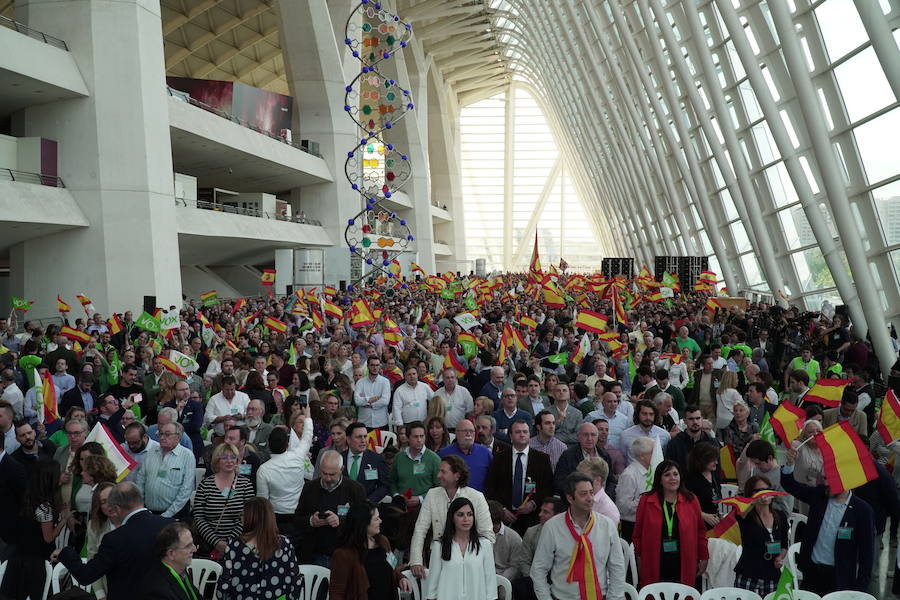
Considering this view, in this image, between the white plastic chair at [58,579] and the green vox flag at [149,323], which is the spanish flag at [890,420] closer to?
the white plastic chair at [58,579]

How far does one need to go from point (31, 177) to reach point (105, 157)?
6.13 feet

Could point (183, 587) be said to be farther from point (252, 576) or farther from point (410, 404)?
point (410, 404)

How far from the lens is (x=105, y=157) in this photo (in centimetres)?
2417

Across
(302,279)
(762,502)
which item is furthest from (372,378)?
(302,279)

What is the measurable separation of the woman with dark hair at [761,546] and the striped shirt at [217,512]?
346 cm

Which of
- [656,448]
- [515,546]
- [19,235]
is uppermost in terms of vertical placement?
[19,235]

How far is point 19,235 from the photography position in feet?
80.6

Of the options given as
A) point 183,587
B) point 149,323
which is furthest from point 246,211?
point 183,587

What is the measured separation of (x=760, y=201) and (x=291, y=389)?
17.0m

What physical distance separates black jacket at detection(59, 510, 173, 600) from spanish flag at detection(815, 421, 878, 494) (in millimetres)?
4334

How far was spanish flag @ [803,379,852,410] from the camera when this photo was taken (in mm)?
9672

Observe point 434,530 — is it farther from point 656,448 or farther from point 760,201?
point 760,201

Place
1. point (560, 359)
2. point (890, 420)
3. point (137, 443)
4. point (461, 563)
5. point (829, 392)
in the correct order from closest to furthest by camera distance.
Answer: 1. point (461, 563)
2. point (137, 443)
3. point (890, 420)
4. point (829, 392)
5. point (560, 359)

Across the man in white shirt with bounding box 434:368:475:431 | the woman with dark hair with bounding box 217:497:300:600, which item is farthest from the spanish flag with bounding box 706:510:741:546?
the man in white shirt with bounding box 434:368:475:431
